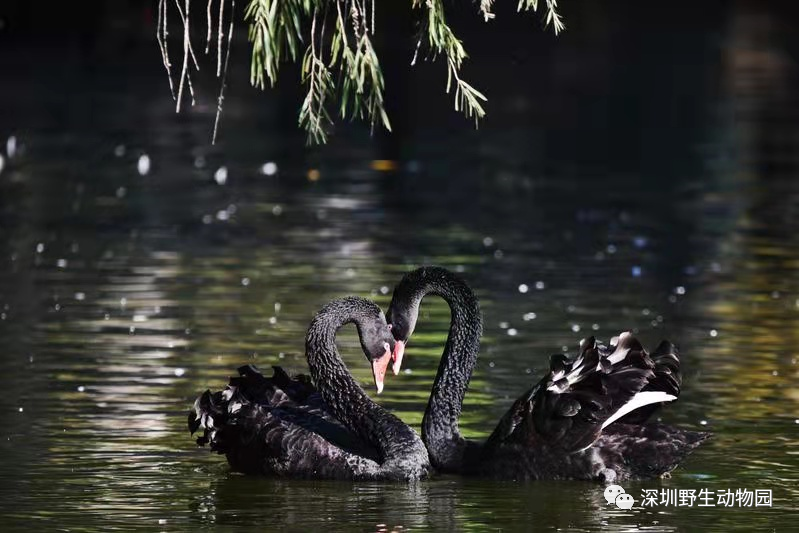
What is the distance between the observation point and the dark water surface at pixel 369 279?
1062 cm

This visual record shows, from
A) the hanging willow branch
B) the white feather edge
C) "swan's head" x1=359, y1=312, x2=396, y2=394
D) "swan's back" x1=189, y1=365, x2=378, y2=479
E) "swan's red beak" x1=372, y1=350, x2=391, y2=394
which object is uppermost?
the hanging willow branch

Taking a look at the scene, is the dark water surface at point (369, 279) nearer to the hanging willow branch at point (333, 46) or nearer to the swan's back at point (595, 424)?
the swan's back at point (595, 424)

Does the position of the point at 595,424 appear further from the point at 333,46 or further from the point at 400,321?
the point at 333,46

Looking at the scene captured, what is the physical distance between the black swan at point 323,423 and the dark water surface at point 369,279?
0.13 metres

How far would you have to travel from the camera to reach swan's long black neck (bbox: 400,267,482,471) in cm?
1126

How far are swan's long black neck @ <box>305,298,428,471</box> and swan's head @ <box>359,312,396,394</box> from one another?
45mm

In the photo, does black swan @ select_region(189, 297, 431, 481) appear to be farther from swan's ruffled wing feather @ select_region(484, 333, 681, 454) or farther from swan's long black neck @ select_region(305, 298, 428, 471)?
swan's ruffled wing feather @ select_region(484, 333, 681, 454)

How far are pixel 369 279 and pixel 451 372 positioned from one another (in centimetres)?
630

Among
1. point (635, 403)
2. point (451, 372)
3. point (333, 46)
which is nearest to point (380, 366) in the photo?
point (451, 372)

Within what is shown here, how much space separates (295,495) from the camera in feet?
34.9

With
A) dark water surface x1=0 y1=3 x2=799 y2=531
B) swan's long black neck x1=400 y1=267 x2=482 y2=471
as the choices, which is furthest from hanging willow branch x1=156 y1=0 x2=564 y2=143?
dark water surface x1=0 y1=3 x2=799 y2=531

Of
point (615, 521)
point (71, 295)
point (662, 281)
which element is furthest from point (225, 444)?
point (662, 281)

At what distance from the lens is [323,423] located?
11414 mm

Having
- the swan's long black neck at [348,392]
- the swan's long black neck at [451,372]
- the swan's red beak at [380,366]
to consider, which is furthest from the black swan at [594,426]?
the swan's red beak at [380,366]
